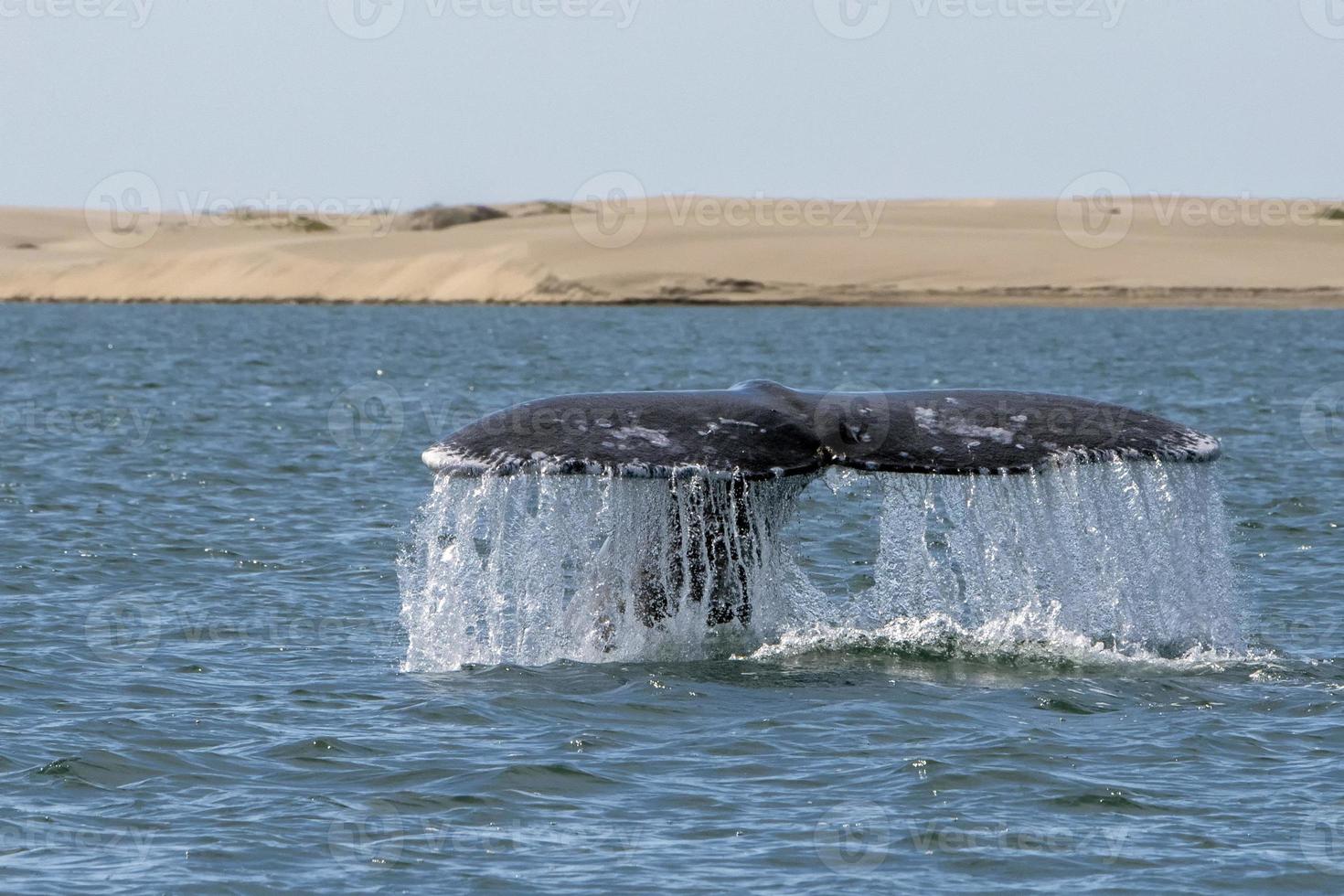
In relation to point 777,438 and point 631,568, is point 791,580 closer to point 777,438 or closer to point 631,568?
point 631,568

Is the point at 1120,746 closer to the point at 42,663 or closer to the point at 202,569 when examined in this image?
the point at 42,663

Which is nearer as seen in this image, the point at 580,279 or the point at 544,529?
the point at 544,529

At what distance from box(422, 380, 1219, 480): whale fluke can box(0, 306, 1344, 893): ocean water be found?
28 cm

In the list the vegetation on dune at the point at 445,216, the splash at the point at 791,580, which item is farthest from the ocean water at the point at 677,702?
the vegetation on dune at the point at 445,216

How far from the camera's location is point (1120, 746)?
338 inches

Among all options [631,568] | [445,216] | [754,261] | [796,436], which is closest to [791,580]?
[631,568]

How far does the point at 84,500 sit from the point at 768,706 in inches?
410

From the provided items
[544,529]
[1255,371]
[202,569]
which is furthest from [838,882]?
[1255,371]

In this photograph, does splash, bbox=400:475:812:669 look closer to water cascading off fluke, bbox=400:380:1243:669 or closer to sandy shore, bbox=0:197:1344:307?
water cascading off fluke, bbox=400:380:1243:669

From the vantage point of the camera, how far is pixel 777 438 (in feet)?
27.5

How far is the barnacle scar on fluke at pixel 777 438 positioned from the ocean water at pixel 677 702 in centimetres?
27

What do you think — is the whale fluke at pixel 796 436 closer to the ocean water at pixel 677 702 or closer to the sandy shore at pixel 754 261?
the ocean water at pixel 677 702

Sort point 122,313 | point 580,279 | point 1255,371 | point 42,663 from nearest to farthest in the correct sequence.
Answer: point 42,663 < point 1255,371 < point 122,313 < point 580,279

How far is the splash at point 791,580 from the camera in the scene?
8930mm
